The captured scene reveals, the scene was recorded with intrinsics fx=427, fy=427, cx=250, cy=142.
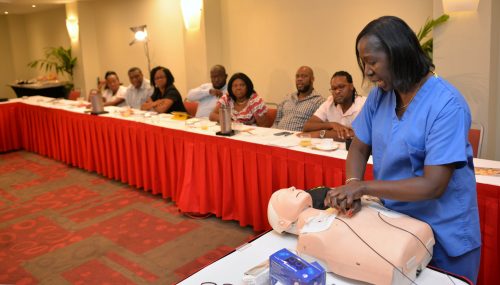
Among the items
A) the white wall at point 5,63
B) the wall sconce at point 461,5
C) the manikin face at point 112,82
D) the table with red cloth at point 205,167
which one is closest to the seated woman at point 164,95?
the table with red cloth at point 205,167

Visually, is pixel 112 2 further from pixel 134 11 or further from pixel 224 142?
pixel 224 142

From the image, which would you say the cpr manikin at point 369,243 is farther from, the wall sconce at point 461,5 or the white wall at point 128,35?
the white wall at point 128,35

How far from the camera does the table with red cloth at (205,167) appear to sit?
2.41 m

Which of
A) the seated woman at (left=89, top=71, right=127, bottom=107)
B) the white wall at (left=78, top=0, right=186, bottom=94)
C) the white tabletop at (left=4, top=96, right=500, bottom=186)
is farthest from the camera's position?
the white wall at (left=78, top=0, right=186, bottom=94)

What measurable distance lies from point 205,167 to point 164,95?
1859mm

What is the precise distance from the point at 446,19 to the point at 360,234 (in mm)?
2854

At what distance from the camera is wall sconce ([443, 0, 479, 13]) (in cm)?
322

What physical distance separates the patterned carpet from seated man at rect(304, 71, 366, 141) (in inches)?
38.9

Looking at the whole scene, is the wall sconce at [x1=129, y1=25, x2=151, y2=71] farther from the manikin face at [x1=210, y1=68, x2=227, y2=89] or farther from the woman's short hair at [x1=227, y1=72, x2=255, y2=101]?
the woman's short hair at [x1=227, y1=72, x2=255, y2=101]

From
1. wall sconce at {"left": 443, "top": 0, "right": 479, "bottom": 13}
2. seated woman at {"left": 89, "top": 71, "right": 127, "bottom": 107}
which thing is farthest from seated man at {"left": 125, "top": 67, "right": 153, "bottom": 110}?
wall sconce at {"left": 443, "top": 0, "right": 479, "bottom": 13}

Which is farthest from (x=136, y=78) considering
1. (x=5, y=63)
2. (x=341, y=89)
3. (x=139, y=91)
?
(x=5, y=63)

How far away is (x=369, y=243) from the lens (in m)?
1.08

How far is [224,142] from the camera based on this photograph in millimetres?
3094

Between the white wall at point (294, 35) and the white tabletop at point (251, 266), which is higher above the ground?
the white wall at point (294, 35)
